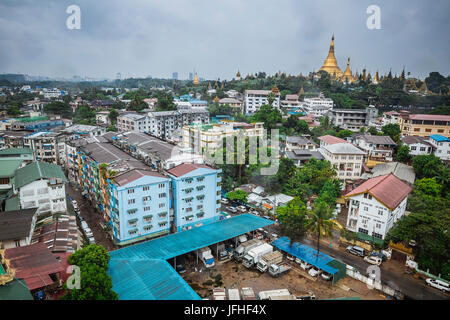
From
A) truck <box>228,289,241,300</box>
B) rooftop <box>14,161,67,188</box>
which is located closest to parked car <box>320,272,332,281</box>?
truck <box>228,289,241,300</box>

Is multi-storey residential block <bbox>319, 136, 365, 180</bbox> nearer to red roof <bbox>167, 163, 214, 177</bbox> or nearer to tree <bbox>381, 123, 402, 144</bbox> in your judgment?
tree <bbox>381, 123, 402, 144</bbox>

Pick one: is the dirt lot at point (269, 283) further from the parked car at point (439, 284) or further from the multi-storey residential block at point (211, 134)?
the multi-storey residential block at point (211, 134)

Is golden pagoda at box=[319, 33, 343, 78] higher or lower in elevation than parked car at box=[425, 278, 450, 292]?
higher

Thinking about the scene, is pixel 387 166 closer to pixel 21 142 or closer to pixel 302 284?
pixel 302 284

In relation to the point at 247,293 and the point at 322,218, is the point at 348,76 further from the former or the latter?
the point at 247,293

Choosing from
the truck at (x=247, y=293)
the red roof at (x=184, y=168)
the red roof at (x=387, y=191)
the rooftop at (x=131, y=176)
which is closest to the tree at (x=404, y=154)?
the red roof at (x=387, y=191)

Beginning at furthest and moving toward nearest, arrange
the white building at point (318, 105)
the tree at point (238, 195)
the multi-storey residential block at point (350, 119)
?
the white building at point (318, 105) → the multi-storey residential block at point (350, 119) → the tree at point (238, 195)

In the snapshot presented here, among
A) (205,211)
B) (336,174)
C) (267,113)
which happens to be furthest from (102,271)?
(267,113)
